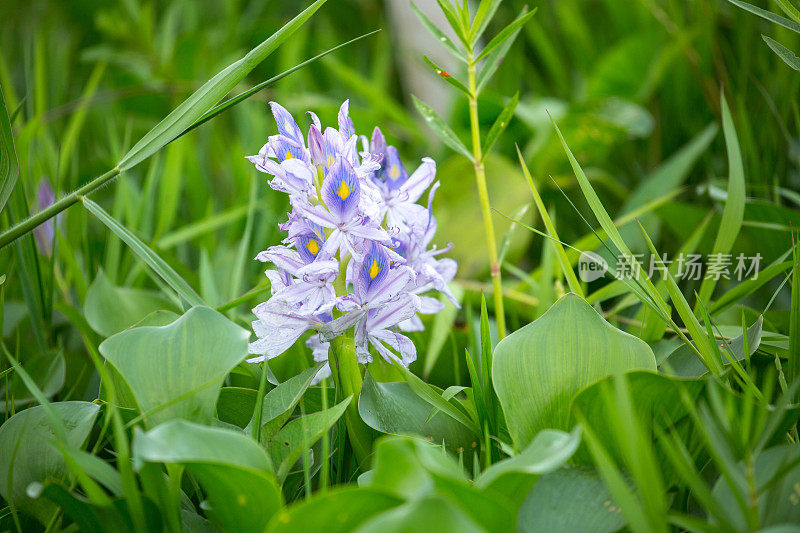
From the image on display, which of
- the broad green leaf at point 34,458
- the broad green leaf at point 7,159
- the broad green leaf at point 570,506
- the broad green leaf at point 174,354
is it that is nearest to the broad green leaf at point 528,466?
the broad green leaf at point 570,506

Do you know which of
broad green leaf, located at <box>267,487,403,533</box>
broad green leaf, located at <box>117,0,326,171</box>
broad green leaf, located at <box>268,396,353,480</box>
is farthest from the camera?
broad green leaf, located at <box>117,0,326,171</box>

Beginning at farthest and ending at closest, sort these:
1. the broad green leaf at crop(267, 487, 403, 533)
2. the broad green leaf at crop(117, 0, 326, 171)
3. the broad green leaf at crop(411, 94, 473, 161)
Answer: the broad green leaf at crop(411, 94, 473, 161) → the broad green leaf at crop(117, 0, 326, 171) → the broad green leaf at crop(267, 487, 403, 533)

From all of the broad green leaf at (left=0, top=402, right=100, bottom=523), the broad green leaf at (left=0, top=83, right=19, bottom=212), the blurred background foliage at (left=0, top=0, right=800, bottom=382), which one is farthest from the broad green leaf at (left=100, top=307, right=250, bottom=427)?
the blurred background foliage at (left=0, top=0, right=800, bottom=382)

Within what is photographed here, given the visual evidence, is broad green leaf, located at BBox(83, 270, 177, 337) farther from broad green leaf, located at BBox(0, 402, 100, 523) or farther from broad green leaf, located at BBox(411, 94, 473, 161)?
broad green leaf, located at BBox(411, 94, 473, 161)

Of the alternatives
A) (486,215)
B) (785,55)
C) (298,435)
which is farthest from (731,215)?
(298,435)

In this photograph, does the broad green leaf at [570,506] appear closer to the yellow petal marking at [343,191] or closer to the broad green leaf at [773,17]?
the yellow petal marking at [343,191]

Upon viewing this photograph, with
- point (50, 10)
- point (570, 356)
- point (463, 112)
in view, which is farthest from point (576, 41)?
point (50, 10)
